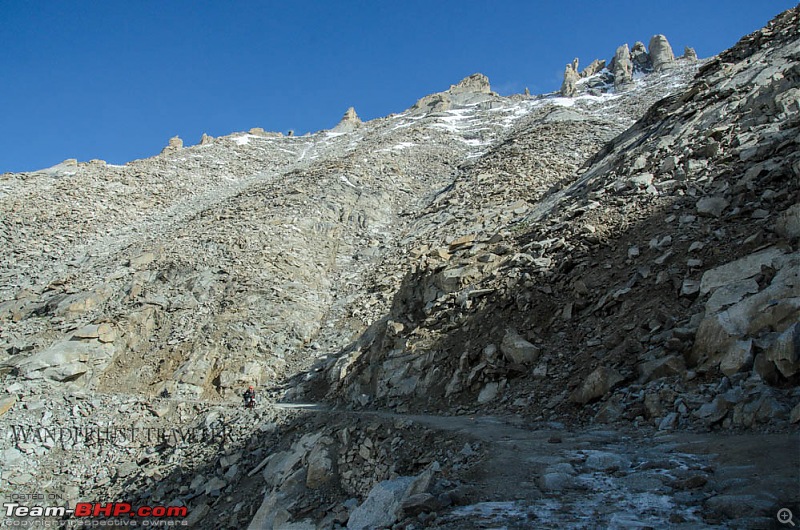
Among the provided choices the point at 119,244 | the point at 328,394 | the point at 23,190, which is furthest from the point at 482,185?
the point at 23,190

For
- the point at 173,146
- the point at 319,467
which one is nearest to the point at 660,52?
the point at 173,146

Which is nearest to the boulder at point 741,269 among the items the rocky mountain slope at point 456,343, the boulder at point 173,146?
the rocky mountain slope at point 456,343

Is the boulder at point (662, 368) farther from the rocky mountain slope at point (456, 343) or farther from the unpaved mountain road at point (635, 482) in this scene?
the unpaved mountain road at point (635, 482)

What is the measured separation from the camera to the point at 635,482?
14.8ft

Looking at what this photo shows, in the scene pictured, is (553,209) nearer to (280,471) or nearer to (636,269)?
(636,269)

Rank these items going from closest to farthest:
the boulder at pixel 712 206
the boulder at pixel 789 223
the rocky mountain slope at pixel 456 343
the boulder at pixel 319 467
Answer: the rocky mountain slope at pixel 456 343 < the boulder at pixel 789 223 < the boulder at pixel 319 467 < the boulder at pixel 712 206

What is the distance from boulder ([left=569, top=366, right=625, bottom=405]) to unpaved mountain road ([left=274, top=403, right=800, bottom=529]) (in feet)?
3.82

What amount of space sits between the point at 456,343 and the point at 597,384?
15.2ft

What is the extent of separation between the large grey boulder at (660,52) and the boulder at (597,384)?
247 ft

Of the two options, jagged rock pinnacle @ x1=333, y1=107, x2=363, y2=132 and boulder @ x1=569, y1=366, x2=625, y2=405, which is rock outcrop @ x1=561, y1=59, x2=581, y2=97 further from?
boulder @ x1=569, y1=366, x2=625, y2=405

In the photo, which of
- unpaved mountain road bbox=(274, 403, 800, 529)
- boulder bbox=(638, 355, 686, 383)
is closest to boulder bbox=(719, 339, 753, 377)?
boulder bbox=(638, 355, 686, 383)

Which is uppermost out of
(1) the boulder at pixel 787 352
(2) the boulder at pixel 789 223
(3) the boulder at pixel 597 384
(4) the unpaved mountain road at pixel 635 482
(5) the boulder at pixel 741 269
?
(2) the boulder at pixel 789 223

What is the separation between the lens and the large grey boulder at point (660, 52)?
6788 centimetres

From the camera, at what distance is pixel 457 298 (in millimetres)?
13312
